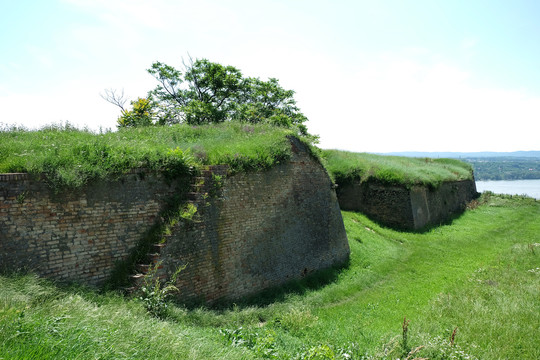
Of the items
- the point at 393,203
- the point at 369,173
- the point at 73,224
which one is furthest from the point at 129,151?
the point at 393,203

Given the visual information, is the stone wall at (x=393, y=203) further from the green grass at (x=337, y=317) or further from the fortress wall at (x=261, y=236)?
the fortress wall at (x=261, y=236)

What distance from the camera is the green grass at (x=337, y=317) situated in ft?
13.4

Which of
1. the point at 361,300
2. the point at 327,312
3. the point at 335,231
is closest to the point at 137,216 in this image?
the point at 327,312

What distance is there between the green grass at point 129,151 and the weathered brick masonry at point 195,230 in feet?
0.94

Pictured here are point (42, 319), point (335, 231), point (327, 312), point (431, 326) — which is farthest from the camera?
point (335, 231)

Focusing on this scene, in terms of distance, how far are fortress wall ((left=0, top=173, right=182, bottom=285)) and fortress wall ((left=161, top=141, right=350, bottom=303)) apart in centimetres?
99

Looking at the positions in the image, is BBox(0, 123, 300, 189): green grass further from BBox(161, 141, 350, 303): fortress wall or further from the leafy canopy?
the leafy canopy

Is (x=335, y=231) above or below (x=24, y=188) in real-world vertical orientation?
below

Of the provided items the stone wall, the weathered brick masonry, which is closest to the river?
the stone wall

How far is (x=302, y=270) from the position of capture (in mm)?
10422

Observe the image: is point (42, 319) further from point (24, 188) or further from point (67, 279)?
point (24, 188)

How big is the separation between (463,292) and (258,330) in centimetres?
628

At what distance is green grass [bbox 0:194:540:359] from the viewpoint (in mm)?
4082

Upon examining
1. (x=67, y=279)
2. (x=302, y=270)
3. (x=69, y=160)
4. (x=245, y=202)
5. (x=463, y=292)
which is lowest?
(x=463, y=292)
